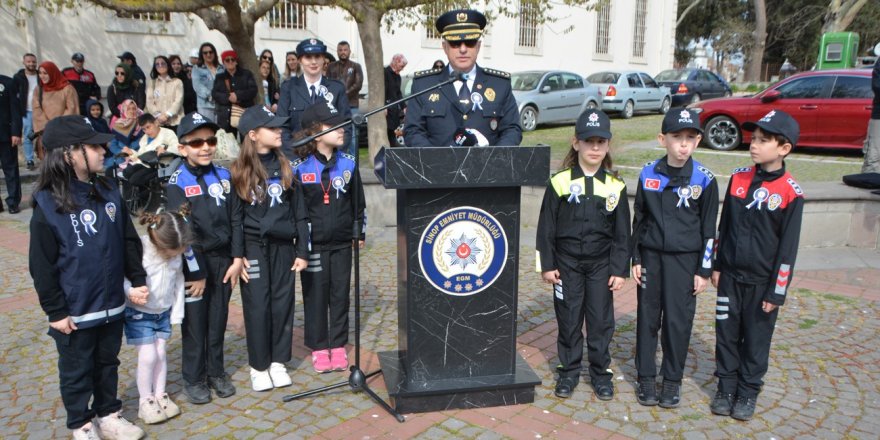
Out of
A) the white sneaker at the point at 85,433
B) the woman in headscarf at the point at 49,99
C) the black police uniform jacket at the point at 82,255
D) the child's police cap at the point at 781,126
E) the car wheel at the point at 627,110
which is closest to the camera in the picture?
the black police uniform jacket at the point at 82,255

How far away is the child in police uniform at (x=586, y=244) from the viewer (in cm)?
400

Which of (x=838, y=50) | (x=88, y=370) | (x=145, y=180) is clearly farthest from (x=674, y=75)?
(x=88, y=370)

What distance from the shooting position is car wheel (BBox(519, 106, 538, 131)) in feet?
57.6

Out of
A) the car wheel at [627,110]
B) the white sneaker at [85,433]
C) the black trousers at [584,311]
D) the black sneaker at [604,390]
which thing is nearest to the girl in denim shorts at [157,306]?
the white sneaker at [85,433]

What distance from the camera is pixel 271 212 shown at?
4.16 m

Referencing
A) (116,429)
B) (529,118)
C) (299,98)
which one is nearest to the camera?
(116,429)

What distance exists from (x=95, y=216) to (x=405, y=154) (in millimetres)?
1558

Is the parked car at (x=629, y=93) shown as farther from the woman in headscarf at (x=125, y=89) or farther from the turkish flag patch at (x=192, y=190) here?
the turkish flag patch at (x=192, y=190)

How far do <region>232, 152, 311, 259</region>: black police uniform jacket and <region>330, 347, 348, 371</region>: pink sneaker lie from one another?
2.98 ft

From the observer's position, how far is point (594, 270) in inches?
161

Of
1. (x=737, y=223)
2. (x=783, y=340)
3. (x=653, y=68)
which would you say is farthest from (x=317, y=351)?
(x=653, y=68)

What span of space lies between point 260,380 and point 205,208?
1.14 m

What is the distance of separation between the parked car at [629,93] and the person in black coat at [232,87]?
44.6ft

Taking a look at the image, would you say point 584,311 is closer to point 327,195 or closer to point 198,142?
point 327,195
